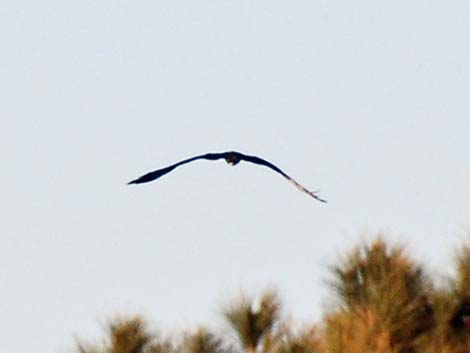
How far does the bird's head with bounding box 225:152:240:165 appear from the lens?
1173 centimetres

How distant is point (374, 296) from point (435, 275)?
446mm

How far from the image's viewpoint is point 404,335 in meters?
12.8

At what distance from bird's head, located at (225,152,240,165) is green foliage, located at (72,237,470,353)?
1156mm

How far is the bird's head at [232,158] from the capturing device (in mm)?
11727

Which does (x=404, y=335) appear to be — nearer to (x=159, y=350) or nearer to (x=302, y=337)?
(x=302, y=337)

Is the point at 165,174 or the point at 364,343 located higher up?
the point at 165,174

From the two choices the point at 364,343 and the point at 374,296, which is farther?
the point at 374,296

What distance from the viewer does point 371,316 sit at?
1284 centimetres

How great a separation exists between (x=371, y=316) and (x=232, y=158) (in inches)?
60.9

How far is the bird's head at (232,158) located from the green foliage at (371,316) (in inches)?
45.5

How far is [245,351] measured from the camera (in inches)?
518

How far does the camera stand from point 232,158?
38.7 ft

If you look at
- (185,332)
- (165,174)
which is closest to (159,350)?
(185,332)

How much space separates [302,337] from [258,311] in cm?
54
